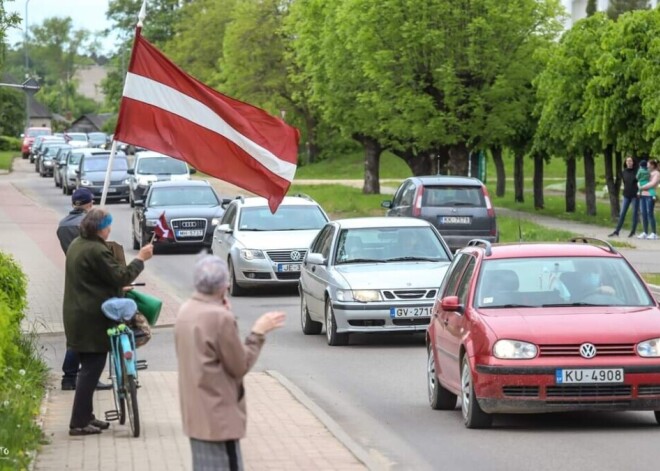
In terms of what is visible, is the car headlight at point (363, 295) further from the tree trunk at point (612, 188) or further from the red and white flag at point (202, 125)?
the tree trunk at point (612, 188)

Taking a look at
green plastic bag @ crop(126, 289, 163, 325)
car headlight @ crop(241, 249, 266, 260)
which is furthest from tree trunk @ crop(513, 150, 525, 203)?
Answer: green plastic bag @ crop(126, 289, 163, 325)

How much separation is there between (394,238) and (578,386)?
27.7ft

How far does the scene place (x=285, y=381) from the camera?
14930 millimetres

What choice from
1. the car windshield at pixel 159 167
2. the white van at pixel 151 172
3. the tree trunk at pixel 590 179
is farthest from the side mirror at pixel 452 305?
the car windshield at pixel 159 167

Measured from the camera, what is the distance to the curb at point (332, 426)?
10.4 metres

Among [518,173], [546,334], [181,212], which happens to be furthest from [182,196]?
[546,334]

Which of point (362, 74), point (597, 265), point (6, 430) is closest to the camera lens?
point (6, 430)

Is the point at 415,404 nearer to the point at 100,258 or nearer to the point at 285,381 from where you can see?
the point at 285,381

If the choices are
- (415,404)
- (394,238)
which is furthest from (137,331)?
(394,238)

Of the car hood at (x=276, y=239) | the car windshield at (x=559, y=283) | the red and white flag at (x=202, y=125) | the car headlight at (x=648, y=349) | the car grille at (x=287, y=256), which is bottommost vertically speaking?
the car grille at (x=287, y=256)

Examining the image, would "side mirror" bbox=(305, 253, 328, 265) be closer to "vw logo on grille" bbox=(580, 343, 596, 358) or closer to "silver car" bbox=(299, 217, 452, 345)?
"silver car" bbox=(299, 217, 452, 345)

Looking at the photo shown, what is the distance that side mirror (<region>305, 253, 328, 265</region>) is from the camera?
19.4m

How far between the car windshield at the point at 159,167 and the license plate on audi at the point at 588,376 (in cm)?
4147

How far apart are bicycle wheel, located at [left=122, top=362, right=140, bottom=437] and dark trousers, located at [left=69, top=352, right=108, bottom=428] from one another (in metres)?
0.31
